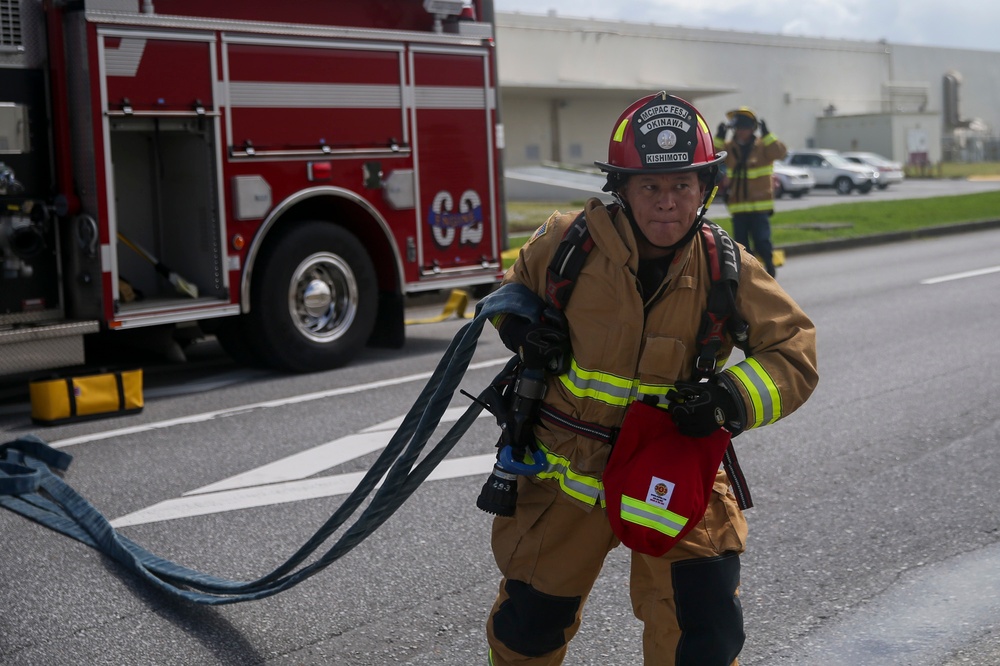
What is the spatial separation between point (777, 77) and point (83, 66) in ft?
172

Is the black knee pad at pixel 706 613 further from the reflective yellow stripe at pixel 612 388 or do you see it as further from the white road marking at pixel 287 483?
the white road marking at pixel 287 483

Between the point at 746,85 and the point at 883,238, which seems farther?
the point at 746,85

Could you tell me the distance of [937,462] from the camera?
19.4 feet

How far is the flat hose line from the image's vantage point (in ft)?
10.6

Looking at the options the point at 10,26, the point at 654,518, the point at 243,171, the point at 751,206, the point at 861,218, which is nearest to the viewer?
the point at 654,518

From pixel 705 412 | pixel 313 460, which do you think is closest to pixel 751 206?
pixel 313 460

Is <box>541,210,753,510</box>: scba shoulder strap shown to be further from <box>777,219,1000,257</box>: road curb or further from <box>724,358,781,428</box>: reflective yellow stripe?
<box>777,219,1000,257</box>: road curb

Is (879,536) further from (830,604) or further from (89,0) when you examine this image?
(89,0)

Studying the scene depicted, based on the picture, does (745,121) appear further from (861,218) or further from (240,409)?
(861,218)

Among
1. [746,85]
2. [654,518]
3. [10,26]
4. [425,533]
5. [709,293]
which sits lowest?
[425,533]

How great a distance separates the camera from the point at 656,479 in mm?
2688

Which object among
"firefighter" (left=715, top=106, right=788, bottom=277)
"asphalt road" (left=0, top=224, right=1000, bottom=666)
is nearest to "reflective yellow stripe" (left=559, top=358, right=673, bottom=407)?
"asphalt road" (left=0, top=224, right=1000, bottom=666)

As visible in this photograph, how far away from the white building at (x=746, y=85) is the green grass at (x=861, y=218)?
56.9 ft

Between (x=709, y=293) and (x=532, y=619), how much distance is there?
2.86 feet
